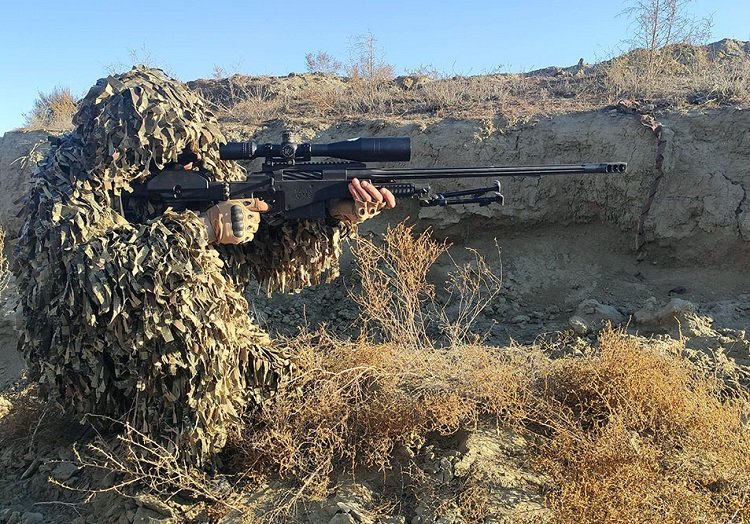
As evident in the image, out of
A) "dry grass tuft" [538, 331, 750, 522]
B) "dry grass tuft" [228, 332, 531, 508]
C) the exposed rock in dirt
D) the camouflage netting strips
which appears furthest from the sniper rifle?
the exposed rock in dirt

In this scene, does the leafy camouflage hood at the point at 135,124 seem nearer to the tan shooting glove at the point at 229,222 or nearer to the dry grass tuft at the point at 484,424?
the tan shooting glove at the point at 229,222

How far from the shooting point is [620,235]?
25.4ft

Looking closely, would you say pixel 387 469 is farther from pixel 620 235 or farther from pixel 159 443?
pixel 620 235

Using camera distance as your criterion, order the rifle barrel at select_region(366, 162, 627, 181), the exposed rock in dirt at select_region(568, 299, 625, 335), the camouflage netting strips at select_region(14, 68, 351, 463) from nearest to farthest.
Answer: the camouflage netting strips at select_region(14, 68, 351, 463)
the rifle barrel at select_region(366, 162, 627, 181)
the exposed rock in dirt at select_region(568, 299, 625, 335)

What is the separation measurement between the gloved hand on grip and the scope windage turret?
22 centimetres

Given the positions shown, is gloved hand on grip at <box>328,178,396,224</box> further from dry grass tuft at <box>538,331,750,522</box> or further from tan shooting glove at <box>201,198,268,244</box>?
dry grass tuft at <box>538,331,750,522</box>

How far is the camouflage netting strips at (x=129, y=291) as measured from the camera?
3461 millimetres

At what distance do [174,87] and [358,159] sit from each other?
1320mm

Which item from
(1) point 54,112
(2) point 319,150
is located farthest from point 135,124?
(1) point 54,112

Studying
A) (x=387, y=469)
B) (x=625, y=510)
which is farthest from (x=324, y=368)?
(x=625, y=510)

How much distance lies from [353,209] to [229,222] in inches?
35.0

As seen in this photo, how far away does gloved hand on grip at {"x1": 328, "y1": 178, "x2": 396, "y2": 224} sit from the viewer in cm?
409

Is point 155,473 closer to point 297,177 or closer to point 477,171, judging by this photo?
point 297,177

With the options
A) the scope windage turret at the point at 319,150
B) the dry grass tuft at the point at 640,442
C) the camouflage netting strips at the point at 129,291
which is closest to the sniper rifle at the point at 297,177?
the scope windage turret at the point at 319,150
